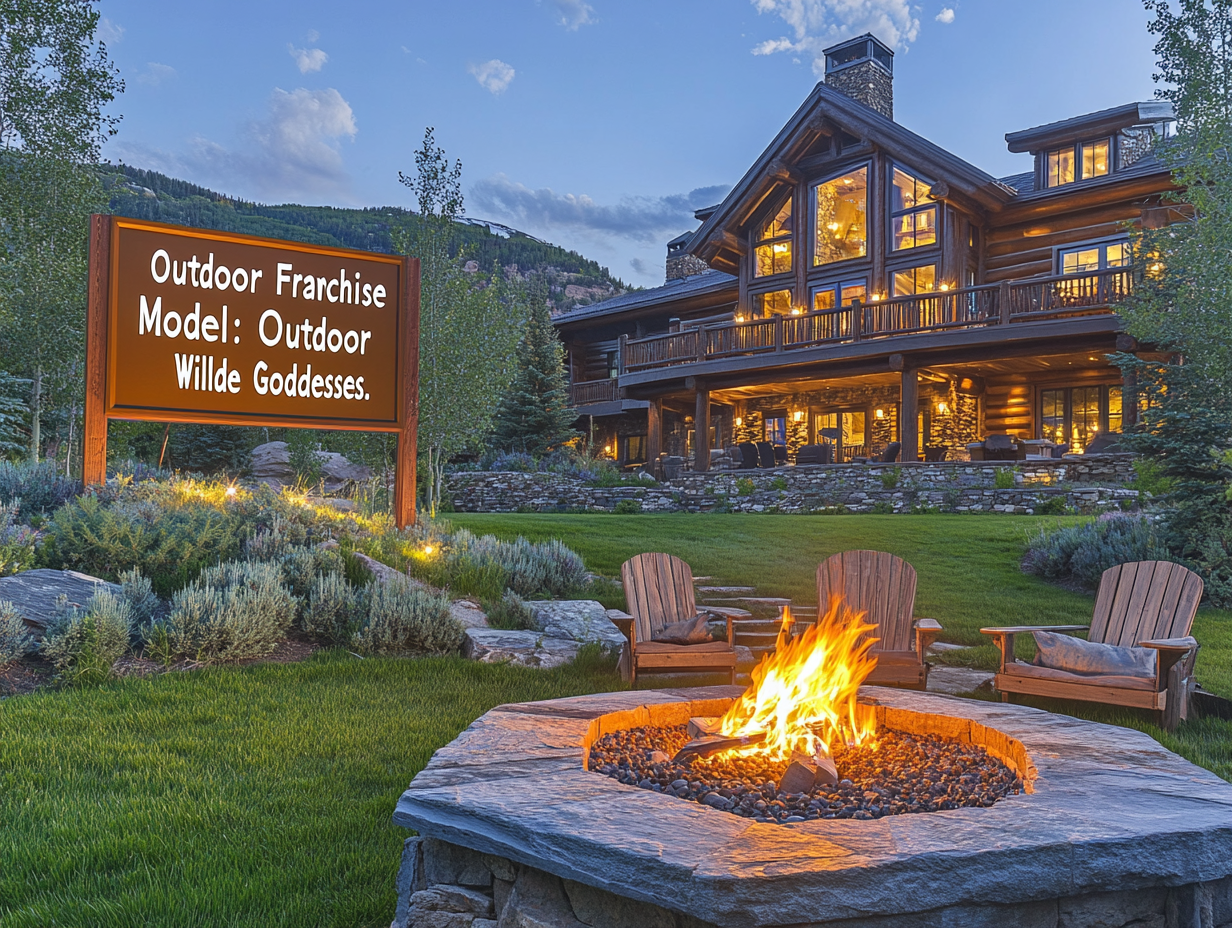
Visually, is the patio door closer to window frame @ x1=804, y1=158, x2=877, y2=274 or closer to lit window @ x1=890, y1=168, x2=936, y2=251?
window frame @ x1=804, y1=158, x2=877, y2=274

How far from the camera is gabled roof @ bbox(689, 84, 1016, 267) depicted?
641 inches

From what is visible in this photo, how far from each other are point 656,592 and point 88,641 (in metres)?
3.31

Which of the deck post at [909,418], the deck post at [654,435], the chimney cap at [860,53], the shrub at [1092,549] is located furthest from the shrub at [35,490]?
the chimney cap at [860,53]

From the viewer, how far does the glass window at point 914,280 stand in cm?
1759

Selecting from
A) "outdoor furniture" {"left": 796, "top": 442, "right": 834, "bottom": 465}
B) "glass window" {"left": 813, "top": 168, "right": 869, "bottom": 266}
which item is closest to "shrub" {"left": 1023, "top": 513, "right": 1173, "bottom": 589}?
"outdoor furniture" {"left": 796, "top": 442, "right": 834, "bottom": 465}

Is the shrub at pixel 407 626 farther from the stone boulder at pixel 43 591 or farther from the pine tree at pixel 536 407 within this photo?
the pine tree at pixel 536 407

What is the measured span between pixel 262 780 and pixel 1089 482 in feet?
45.6

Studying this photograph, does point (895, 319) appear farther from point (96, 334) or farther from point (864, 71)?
point (96, 334)

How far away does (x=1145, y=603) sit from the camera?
468 centimetres

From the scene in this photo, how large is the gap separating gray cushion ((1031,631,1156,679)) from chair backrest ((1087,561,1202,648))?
0.22m

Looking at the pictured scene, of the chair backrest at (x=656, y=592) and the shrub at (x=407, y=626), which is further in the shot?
the shrub at (x=407, y=626)

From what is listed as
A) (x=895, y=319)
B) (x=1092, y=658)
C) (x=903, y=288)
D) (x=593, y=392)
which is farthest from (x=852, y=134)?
(x=1092, y=658)

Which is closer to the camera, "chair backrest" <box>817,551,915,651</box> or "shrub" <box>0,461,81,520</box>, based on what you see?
"chair backrest" <box>817,551,915,651</box>

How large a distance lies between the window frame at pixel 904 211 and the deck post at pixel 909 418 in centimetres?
347
